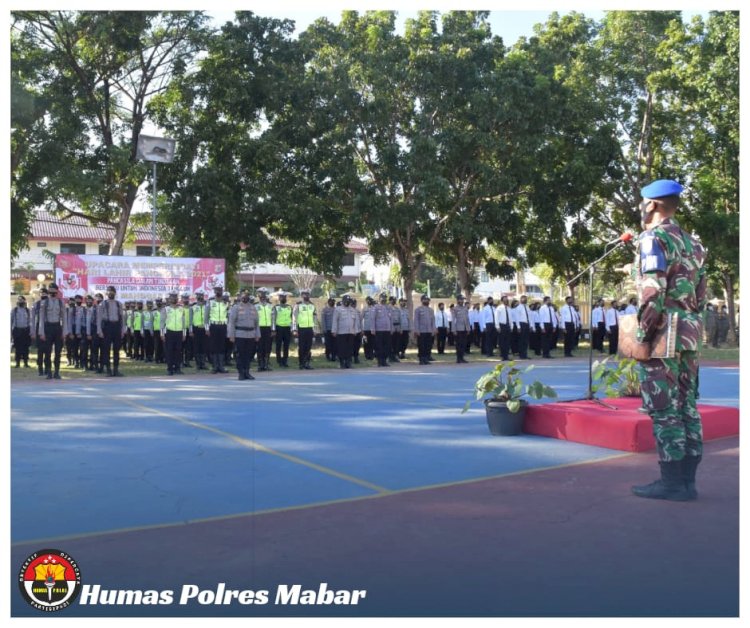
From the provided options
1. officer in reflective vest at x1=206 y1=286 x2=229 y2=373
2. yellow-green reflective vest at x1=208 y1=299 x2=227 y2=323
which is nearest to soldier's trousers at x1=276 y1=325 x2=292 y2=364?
officer in reflective vest at x1=206 y1=286 x2=229 y2=373

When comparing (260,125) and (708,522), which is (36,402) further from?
(260,125)

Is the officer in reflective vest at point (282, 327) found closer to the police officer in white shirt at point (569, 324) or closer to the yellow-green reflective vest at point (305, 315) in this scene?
the yellow-green reflective vest at point (305, 315)

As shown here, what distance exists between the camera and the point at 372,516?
4.80 meters

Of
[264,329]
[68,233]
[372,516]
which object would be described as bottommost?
[372,516]

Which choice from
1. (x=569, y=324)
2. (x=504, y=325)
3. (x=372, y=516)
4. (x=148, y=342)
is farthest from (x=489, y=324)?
(x=372, y=516)

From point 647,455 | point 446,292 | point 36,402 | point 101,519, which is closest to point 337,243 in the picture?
point 36,402

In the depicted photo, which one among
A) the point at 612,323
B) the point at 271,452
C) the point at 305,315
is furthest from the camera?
the point at 612,323

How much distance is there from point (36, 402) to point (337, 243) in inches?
565

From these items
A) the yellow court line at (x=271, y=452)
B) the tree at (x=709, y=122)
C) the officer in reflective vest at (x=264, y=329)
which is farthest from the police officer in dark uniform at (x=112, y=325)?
the tree at (x=709, y=122)

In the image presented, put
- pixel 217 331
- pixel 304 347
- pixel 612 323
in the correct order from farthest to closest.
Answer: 1. pixel 612 323
2. pixel 304 347
3. pixel 217 331

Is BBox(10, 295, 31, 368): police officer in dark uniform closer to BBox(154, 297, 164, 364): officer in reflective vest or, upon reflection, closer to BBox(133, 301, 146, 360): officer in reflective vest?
BBox(133, 301, 146, 360): officer in reflective vest

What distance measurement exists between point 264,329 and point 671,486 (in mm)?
13210

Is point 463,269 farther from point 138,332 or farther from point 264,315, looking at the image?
point 138,332

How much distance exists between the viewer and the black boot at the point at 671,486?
16.8 ft
